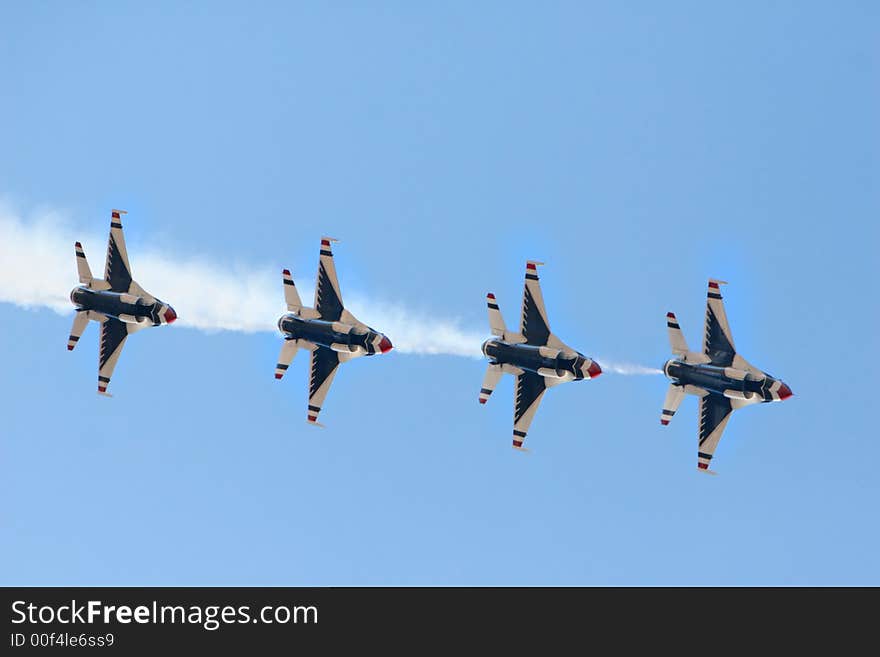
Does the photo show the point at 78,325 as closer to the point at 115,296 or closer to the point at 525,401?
the point at 115,296

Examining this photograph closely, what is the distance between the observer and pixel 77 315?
402ft

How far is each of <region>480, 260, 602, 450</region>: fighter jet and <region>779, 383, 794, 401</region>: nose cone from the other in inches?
536

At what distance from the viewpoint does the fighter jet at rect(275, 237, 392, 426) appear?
121 m

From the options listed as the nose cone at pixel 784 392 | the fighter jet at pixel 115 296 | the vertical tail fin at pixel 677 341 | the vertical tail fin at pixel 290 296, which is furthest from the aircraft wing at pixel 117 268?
the nose cone at pixel 784 392

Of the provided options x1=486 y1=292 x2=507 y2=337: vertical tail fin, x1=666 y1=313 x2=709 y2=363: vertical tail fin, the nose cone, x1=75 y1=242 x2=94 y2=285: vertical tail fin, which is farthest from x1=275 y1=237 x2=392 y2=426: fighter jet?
the nose cone

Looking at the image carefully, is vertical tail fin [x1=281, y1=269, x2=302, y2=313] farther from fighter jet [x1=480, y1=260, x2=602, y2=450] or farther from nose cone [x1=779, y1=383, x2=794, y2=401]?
nose cone [x1=779, y1=383, x2=794, y2=401]

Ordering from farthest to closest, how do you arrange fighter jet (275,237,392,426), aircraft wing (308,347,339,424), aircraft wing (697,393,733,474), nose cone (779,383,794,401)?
aircraft wing (308,347,339,424) < fighter jet (275,237,392,426) < aircraft wing (697,393,733,474) < nose cone (779,383,794,401)

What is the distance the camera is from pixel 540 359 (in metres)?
119

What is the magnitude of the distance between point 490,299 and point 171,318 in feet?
82.0

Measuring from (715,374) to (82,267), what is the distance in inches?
1949

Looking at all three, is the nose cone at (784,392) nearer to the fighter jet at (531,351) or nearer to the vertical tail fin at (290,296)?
the fighter jet at (531,351)

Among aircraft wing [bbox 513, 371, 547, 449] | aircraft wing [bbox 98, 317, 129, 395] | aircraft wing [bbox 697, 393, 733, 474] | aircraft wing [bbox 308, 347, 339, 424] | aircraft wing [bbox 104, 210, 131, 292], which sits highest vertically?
aircraft wing [bbox 104, 210, 131, 292]
